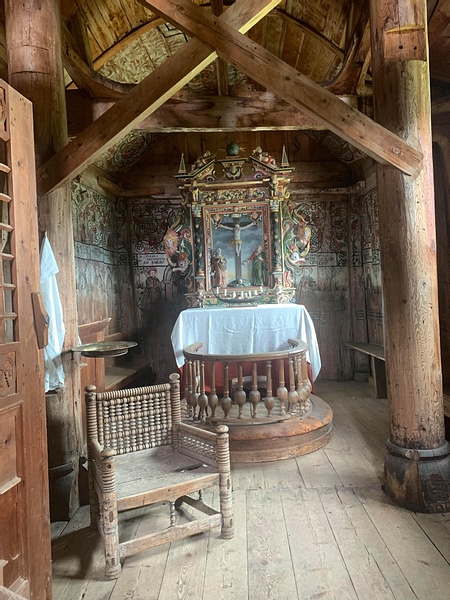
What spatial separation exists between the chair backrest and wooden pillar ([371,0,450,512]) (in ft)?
4.71

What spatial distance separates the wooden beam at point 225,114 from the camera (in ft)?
15.0

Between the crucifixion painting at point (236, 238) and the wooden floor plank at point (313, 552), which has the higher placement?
the crucifixion painting at point (236, 238)

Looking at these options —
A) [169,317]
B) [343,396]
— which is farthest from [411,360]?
[169,317]

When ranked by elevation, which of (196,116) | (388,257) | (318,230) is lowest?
(388,257)

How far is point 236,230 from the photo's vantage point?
235 inches

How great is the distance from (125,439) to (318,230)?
487 cm

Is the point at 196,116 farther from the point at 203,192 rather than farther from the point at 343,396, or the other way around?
the point at 343,396

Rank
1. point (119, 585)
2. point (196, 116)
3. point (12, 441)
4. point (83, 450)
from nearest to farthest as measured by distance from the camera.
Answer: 1. point (12, 441)
2. point (119, 585)
3. point (83, 450)
4. point (196, 116)

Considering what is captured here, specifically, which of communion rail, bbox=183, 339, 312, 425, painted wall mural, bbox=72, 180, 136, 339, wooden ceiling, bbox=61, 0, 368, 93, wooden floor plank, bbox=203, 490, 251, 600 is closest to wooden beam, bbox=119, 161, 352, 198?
painted wall mural, bbox=72, 180, 136, 339

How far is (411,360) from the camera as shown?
9.19 feet

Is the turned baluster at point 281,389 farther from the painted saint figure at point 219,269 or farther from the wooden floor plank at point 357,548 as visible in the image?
the painted saint figure at point 219,269

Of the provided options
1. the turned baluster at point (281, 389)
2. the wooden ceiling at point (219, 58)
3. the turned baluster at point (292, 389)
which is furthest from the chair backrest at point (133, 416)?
the wooden ceiling at point (219, 58)

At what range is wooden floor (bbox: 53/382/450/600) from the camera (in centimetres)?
201

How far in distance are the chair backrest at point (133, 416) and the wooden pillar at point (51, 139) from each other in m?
0.53
